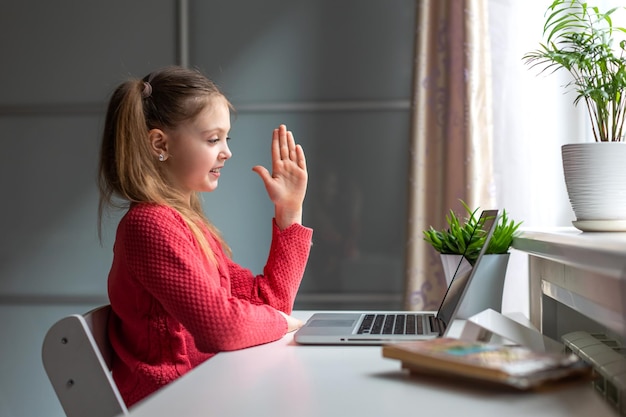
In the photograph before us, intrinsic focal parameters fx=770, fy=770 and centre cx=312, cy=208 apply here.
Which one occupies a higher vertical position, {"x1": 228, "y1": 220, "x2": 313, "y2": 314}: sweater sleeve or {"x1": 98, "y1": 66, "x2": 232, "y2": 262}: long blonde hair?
{"x1": 98, "y1": 66, "x2": 232, "y2": 262}: long blonde hair

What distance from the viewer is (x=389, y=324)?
4.55 ft

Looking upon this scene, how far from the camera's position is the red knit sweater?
1191 mm

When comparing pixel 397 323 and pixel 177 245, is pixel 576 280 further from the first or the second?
pixel 177 245

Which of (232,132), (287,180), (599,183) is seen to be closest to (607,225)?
(599,183)

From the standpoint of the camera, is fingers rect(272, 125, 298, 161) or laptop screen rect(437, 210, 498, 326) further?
fingers rect(272, 125, 298, 161)

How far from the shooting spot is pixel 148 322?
4.27ft

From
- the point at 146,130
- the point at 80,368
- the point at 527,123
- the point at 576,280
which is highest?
the point at 527,123

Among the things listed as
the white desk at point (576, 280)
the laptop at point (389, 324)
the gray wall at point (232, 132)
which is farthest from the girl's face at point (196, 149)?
the gray wall at point (232, 132)

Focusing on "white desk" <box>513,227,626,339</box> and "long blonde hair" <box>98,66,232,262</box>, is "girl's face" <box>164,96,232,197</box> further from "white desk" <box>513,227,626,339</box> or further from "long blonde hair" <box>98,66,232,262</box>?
"white desk" <box>513,227,626,339</box>

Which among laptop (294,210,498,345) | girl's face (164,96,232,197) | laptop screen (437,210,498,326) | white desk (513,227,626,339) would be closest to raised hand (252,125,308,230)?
girl's face (164,96,232,197)

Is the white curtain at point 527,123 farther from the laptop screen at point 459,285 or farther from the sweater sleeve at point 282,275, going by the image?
the sweater sleeve at point 282,275

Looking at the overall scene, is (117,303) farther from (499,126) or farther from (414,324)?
(499,126)

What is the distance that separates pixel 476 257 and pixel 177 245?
1.99 ft

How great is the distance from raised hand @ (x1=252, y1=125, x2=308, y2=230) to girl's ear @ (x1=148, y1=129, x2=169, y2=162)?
203 millimetres
